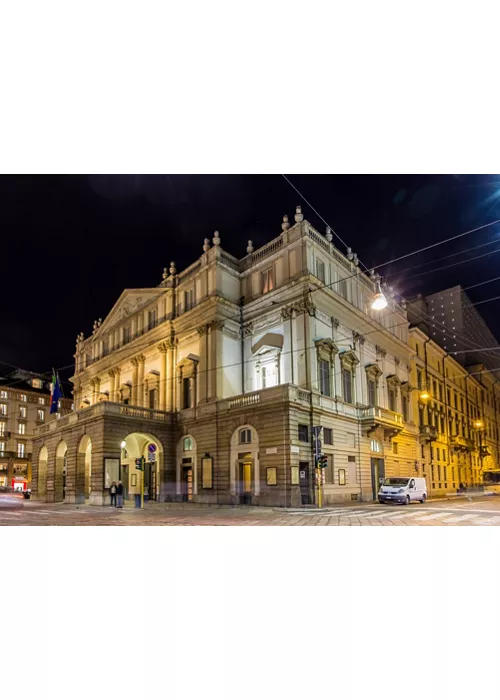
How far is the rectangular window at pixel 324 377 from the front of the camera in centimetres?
2493

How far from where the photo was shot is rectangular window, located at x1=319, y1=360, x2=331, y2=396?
24.9m

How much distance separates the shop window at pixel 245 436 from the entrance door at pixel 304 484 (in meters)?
2.78

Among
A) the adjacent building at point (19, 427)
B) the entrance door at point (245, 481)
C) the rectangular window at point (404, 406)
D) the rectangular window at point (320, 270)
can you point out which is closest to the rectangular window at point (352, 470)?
the entrance door at point (245, 481)

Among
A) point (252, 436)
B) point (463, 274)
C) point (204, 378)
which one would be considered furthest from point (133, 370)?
point (463, 274)

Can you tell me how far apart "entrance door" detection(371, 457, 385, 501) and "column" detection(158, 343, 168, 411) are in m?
11.5

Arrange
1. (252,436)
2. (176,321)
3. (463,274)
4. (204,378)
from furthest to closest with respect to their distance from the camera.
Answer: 1. (176,321)
2. (204,378)
3. (252,436)
4. (463,274)

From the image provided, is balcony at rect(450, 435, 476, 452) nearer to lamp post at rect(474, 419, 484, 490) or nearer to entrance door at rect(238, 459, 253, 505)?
lamp post at rect(474, 419, 484, 490)

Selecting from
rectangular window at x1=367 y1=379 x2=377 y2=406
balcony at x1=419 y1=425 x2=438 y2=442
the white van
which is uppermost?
rectangular window at x1=367 y1=379 x2=377 y2=406

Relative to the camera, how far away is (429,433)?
87.1 ft

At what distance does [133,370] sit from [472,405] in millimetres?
20293

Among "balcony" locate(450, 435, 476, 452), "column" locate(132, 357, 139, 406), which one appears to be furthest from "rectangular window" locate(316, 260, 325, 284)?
"column" locate(132, 357, 139, 406)

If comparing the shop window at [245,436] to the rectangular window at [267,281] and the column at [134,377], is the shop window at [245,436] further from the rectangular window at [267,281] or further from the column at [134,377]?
the column at [134,377]

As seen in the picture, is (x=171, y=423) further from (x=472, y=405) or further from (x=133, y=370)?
(x=472, y=405)

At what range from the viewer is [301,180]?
42.0 ft
